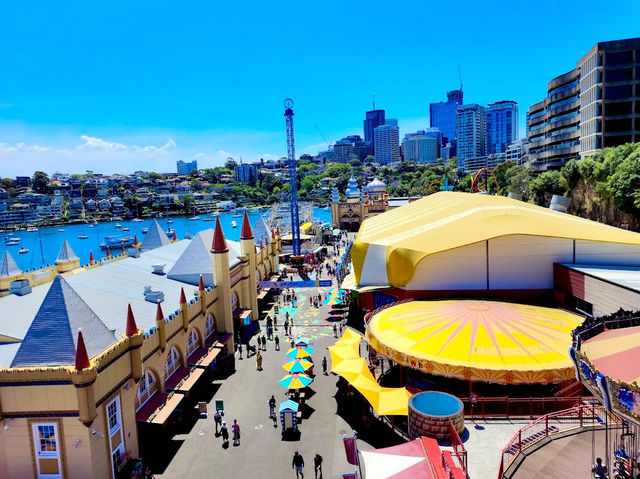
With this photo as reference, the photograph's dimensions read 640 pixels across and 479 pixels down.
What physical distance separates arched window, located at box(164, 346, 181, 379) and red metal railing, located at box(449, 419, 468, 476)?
630 inches

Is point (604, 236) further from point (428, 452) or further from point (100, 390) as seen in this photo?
point (100, 390)

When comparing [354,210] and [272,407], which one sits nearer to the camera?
[272,407]

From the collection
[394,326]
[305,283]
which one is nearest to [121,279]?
[394,326]

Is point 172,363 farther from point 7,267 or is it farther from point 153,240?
point 153,240

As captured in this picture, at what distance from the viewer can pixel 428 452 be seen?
13570 millimetres

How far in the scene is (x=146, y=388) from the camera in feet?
72.9

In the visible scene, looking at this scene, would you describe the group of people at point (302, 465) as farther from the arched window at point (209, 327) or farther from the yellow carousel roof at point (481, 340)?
the arched window at point (209, 327)

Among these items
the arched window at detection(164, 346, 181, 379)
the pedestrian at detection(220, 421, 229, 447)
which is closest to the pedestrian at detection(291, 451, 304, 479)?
the pedestrian at detection(220, 421, 229, 447)

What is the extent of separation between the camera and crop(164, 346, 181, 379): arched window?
81.4ft

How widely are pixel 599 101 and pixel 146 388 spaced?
2773 inches

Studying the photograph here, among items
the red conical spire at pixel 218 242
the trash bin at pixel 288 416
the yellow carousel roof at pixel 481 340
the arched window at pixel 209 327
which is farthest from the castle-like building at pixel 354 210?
the trash bin at pixel 288 416

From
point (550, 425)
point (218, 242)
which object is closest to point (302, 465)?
point (550, 425)

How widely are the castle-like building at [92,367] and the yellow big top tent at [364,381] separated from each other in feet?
27.8

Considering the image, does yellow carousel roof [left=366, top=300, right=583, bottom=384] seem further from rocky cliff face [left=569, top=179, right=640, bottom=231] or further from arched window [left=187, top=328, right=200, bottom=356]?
rocky cliff face [left=569, top=179, right=640, bottom=231]
